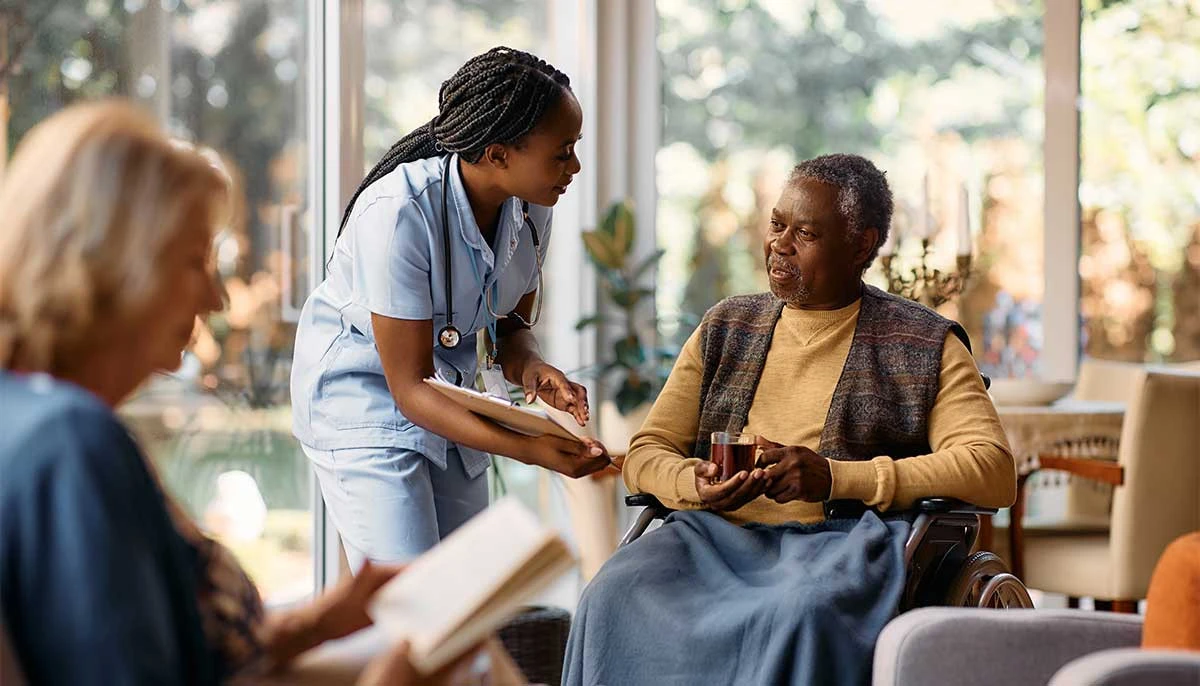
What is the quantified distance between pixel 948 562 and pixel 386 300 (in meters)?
1.03

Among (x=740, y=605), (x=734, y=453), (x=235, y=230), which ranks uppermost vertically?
(x=235, y=230)

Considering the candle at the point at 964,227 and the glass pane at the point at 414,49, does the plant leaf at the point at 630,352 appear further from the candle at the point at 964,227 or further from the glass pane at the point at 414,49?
the candle at the point at 964,227

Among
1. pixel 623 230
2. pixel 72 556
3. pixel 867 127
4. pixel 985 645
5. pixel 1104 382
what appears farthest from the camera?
pixel 867 127

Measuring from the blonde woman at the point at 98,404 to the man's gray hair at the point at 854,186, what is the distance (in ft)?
4.67

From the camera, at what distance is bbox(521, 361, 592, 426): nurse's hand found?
7.70 feet

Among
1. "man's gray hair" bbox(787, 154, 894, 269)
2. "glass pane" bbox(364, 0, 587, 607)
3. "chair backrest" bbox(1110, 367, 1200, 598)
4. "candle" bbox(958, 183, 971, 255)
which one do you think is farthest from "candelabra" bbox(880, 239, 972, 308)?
"glass pane" bbox(364, 0, 587, 607)

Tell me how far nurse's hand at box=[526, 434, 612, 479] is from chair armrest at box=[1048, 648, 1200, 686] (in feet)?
2.88

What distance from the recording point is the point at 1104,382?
4.36 metres

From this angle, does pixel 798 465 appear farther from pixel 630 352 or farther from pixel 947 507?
pixel 630 352

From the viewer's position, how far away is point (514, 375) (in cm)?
253

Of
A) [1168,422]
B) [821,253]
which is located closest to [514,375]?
[821,253]

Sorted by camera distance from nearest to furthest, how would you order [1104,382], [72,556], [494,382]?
[72,556], [494,382], [1104,382]

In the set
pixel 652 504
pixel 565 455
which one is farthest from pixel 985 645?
pixel 652 504

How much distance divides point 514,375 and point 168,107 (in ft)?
2.99
